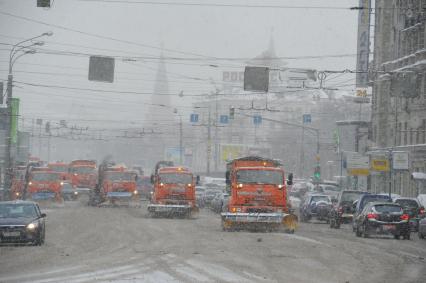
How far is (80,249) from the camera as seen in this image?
25391 millimetres

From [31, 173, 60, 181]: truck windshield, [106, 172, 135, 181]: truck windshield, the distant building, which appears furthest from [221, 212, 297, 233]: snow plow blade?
[31, 173, 60, 181]: truck windshield

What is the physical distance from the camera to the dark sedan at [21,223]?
26250mm

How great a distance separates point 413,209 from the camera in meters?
44.7

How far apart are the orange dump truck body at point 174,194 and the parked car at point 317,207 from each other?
23.3ft

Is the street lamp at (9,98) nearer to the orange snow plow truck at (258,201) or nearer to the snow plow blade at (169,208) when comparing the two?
the snow plow blade at (169,208)

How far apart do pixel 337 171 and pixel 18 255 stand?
10635 centimetres

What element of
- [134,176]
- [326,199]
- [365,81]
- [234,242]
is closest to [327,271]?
[234,242]

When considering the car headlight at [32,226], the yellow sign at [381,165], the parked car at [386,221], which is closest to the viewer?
the car headlight at [32,226]

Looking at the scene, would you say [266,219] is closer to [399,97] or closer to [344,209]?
[344,209]

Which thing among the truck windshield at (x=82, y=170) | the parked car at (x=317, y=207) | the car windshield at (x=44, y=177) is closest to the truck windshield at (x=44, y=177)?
the car windshield at (x=44, y=177)

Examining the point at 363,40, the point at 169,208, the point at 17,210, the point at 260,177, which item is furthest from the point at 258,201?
the point at 363,40

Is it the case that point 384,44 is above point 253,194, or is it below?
above

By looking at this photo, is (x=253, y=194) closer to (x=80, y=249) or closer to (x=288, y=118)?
(x=80, y=249)

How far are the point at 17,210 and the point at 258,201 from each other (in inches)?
456
